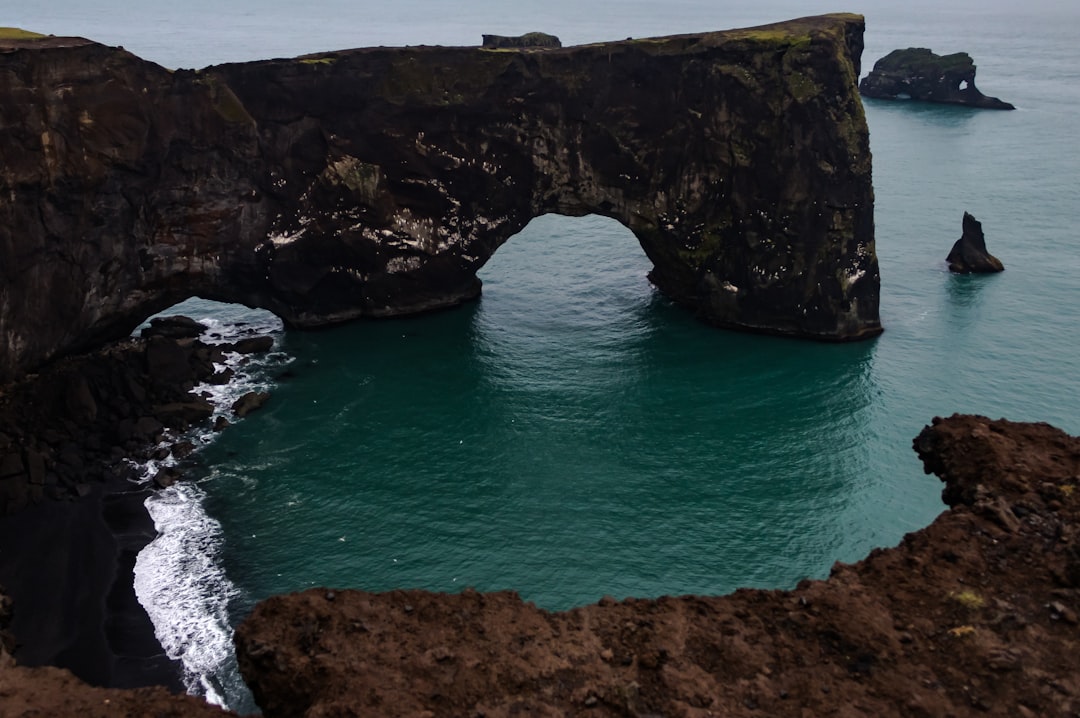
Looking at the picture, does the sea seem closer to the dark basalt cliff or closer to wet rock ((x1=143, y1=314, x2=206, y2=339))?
wet rock ((x1=143, y1=314, x2=206, y2=339))

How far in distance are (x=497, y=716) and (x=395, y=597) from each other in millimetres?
5103

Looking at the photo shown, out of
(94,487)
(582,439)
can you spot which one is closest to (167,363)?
(94,487)

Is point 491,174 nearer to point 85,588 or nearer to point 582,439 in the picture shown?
point 582,439

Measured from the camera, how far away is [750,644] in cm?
2427

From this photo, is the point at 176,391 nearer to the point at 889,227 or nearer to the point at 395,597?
the point at 395,597

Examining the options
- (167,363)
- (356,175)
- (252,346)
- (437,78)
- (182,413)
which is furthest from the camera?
(356,175)

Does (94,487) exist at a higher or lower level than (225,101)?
lower

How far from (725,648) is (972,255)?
2780 inches

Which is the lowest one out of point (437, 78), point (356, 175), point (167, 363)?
point (167, 363)

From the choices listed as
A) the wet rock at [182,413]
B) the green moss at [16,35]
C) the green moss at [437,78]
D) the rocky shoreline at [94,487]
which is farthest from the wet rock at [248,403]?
the green moss at [16,35]

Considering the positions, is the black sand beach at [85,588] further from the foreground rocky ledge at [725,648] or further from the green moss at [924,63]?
the green moss at [924,63]

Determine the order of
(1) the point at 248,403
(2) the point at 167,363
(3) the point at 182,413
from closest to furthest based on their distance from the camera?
(3) the point at 182,413, (1) the point at 248,403, (2) the point at 167,363

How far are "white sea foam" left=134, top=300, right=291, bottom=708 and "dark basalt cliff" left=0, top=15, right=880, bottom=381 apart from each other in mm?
13092

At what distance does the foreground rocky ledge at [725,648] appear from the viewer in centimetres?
2259
